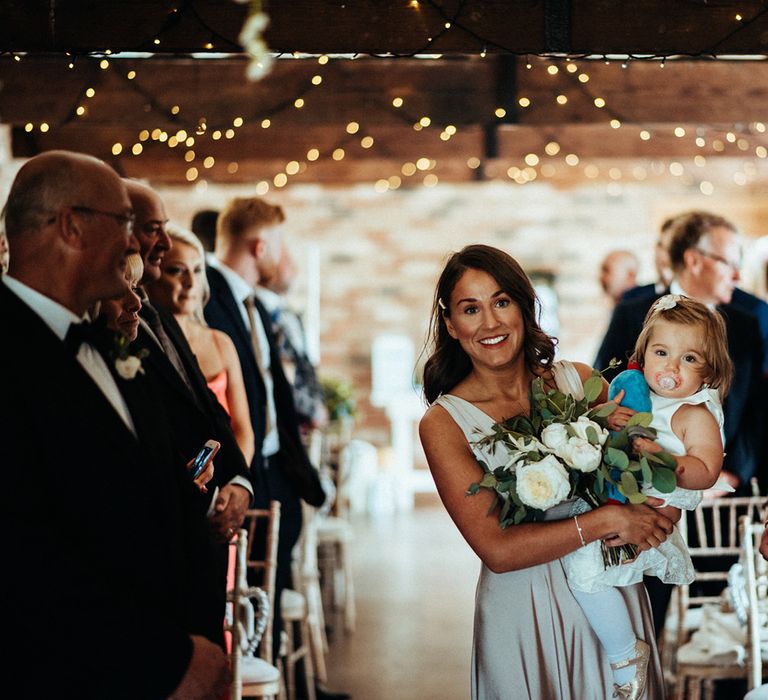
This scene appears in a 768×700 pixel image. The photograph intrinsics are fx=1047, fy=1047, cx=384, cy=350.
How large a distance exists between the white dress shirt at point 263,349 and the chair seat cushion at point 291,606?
2.04ft

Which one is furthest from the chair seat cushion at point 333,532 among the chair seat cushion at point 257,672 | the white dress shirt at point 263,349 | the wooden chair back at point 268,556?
the chair seat cushion at point 257,672

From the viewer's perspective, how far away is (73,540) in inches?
68.5

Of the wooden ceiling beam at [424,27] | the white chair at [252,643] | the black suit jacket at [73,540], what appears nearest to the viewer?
the black suit jacket at [73,540]

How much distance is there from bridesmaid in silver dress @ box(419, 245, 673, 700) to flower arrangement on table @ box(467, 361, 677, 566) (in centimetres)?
5

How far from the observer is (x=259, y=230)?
4309mm

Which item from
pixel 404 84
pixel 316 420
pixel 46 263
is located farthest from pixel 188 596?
pixel 404 84

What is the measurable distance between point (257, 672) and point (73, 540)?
1.58m

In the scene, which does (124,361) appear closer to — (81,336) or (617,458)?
(81,336)

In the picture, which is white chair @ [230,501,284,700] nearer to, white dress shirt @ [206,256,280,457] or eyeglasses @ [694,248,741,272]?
white dress shirt @ [206,256,280,457]

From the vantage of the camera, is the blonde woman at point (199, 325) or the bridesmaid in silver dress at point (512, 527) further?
the blonde woman at point (199, 325)

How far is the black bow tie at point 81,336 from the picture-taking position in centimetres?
182

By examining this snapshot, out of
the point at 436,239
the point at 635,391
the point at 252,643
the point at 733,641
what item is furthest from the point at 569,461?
the point at 436,239

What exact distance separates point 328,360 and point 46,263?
10191mm

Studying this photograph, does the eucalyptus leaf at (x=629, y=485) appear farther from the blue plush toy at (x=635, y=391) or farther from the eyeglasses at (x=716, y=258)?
the eyeglasses at (x=716, y=258)
